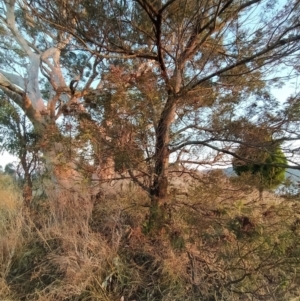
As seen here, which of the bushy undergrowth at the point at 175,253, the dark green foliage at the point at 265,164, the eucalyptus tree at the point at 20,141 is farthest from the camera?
the eucalyptus tree at the point at 20,141

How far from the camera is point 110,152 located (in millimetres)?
3902

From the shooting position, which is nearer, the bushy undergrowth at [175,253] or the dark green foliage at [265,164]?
the bushy undergrowth at [175,253]

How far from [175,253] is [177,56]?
7.54 ft

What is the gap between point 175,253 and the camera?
12.9 feet

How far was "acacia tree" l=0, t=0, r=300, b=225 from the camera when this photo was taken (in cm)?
373

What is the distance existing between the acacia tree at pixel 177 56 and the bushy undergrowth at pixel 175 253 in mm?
436

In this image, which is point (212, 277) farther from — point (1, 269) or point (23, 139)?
point (23, 139)

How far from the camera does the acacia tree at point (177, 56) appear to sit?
3.73m

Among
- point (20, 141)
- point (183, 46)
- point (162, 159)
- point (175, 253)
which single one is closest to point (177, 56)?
point (183, 46)

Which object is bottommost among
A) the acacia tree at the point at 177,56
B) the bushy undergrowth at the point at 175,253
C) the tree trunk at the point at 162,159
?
the bushy undergrowth at the point at 175,253

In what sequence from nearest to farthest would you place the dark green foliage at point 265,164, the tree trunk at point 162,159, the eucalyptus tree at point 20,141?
1. the dark green foliage at point 265,164
2. the tree trunk at point 162,159
3. the eucalyptus tree at point 20,141

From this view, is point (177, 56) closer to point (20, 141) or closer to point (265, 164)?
point (265, 164)

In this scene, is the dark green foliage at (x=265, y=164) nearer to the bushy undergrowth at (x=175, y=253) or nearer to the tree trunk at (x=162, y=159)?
the bushy undergrowth at (x=175, y=253)

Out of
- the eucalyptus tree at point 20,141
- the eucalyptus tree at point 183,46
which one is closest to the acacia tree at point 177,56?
the eucalyptus tree at point 183,46
